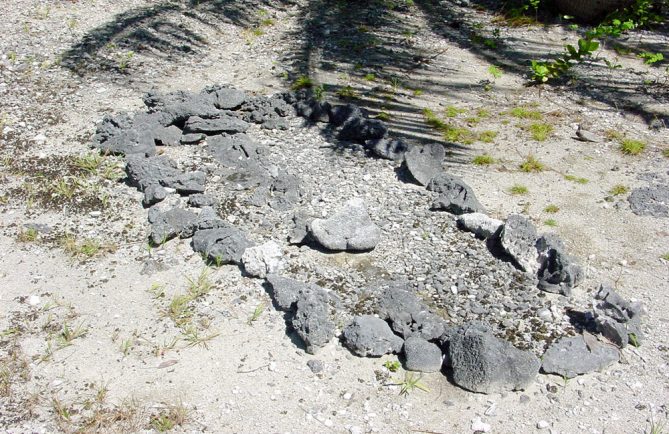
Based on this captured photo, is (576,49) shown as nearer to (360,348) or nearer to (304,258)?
(304,258)

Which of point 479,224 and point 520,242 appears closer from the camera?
point 520,242

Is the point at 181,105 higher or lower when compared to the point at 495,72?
lower

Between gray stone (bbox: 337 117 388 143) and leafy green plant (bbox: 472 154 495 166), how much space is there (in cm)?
75

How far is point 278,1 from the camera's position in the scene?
8.81m

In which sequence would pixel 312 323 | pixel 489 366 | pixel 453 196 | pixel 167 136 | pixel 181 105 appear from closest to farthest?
pixel 489 366 < pixel 312 323 < pixel 453 196 < pixel 167 136 < pixel 181 105

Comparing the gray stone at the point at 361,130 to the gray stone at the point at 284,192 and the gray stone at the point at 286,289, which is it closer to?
the gray stone at the point at 284,192

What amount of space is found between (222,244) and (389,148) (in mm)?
1688

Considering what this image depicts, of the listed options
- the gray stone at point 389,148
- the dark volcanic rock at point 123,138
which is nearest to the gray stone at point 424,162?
the gray stone at point 389,148

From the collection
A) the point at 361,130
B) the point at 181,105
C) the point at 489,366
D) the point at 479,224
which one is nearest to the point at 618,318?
the point at 489,366

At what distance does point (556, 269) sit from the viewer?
426 cm

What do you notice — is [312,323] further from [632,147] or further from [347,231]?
[632,147]

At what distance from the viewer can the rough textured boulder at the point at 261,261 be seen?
436 centimetres

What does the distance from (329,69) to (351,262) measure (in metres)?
3.13

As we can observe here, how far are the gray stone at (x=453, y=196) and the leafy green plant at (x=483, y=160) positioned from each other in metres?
0.49
